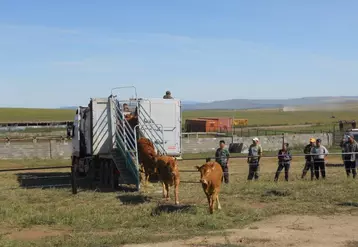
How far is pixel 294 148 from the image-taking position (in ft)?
128

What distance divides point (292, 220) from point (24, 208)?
590 centimetres

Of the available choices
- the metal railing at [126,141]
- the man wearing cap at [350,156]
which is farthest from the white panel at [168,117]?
the man wearing cap at [350,156]

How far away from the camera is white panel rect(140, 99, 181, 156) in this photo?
696 inches

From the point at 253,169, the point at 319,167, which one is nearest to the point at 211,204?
the point at 253,169

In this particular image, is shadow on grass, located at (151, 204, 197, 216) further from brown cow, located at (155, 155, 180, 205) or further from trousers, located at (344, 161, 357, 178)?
trousers, located at (344, 161, 357, 178)

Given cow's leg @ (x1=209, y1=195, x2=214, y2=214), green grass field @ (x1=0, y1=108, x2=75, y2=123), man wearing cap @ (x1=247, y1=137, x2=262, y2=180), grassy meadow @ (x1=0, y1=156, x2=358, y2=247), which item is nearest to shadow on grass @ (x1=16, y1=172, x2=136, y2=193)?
grassy meadow @ (x1=0, y1=156, x2=358, y2=247)

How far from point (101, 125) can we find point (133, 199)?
476cm

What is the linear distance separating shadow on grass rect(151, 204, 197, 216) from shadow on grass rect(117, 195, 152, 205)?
44.4 inches

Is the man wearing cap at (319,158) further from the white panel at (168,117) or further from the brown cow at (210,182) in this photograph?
the brown cow at (210,182)

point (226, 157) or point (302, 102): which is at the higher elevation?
point (302, 102)

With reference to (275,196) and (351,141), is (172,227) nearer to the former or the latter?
(275,196)

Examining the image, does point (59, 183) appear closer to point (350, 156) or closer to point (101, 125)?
point (101, 125)

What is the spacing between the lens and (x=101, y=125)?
1778cm

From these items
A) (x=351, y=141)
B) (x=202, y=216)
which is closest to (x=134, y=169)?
(x=202, y=216)
